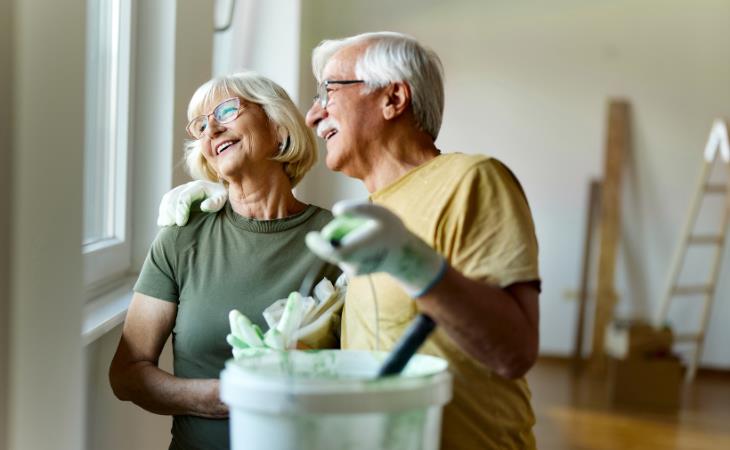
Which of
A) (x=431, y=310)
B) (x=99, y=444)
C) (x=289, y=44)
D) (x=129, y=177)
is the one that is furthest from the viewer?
(x=289, y=44)

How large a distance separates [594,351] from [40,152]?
5389 millimetres

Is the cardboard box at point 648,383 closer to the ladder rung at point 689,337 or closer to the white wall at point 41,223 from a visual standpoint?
the ladder rung at point 689,337

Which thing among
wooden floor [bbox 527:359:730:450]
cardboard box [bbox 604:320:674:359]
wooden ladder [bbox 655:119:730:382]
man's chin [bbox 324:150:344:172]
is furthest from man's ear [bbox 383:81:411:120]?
wooden ladder [bbox 655:119:730:382]

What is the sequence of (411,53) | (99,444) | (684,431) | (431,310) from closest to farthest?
(431,310)
(411,53)
(99,444)
(684,431)

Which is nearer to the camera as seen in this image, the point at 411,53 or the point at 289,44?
the point at 411,53

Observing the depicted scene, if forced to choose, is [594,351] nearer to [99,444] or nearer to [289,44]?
[289,44]

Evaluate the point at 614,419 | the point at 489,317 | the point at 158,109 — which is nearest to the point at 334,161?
the point at 489,317

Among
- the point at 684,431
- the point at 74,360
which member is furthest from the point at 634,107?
the point at 74,360

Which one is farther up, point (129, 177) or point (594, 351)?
point (129, 177)

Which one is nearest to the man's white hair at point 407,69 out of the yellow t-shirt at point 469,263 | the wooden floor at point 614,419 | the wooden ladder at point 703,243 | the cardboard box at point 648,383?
the yellow t-shirt at point 469,263

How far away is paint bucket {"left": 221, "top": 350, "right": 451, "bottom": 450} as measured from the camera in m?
1.09

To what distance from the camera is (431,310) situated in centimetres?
121

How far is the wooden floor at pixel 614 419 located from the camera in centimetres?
443

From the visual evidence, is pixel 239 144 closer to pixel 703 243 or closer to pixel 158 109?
pixel 158 109
